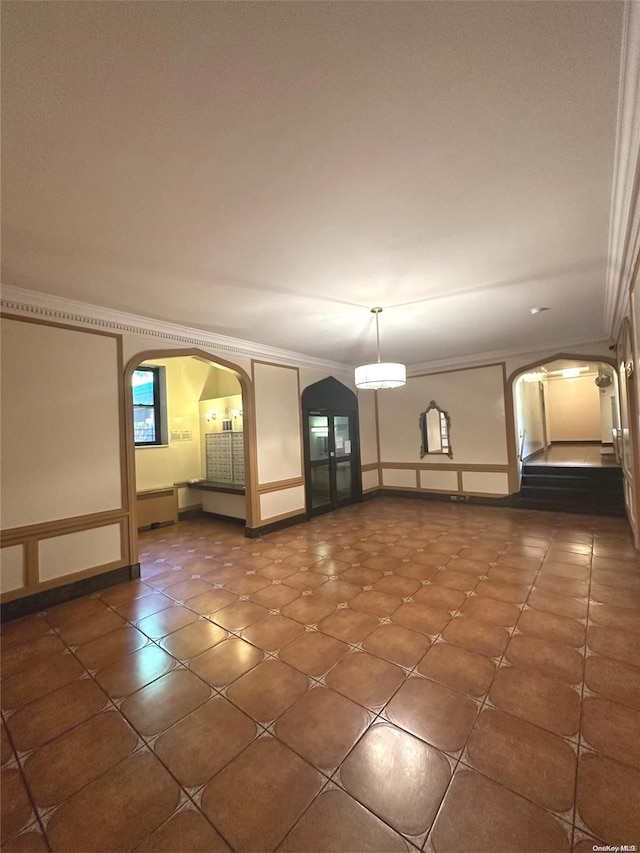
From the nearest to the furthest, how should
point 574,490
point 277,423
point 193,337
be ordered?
point 193,337
point 277,423
point 574,490

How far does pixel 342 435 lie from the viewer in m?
7.09

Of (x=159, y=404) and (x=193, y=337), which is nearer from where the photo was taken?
(x=193, y=337)

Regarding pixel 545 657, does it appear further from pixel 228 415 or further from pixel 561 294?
pixel 228 415

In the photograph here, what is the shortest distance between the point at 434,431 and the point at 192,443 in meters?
5.08

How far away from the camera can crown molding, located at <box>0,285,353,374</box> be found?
317cm

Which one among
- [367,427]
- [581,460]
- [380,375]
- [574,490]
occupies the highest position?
[380,375]

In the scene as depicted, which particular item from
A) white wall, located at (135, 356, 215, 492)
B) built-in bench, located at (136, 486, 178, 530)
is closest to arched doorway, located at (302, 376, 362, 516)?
white wall, located at (135, 356, 215, 492)

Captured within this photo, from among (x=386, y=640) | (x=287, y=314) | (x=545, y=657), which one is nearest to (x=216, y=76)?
(x=287, y=314)

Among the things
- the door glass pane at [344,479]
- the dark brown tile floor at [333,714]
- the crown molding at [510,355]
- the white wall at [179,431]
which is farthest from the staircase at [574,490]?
the white wall at [179,431]

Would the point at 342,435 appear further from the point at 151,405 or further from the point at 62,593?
the point at 62,593

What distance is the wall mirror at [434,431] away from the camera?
7.11 metres

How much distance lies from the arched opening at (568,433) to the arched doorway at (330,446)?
10.2ft

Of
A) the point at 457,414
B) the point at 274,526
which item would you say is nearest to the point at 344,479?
the point at 274,526

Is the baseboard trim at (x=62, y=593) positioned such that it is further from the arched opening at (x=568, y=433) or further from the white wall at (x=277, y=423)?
the arched opening at (x=568, y=433)
